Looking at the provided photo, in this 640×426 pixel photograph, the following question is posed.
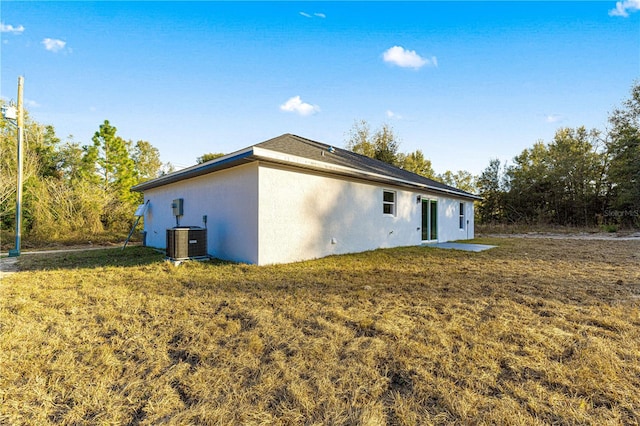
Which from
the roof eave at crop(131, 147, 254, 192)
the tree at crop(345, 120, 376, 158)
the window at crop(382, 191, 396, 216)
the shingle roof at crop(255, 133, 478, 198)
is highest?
→ the tree at crop(345, 120, 376, 158)

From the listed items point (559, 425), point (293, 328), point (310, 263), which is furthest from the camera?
point (310, 263)

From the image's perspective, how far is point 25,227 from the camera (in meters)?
12.6

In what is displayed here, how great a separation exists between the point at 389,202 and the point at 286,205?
421 centimetres

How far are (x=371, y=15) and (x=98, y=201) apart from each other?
588 inches

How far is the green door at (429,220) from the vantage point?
35.4ft

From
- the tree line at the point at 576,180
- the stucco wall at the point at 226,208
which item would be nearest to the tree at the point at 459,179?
the tree line at the point at 576,180

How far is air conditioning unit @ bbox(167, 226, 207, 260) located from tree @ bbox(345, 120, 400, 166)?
19332 millimetres

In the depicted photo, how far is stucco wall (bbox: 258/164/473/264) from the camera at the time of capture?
20.2 feet

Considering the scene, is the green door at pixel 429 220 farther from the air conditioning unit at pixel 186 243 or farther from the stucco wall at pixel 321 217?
the air conditioning unit at pixel 186 243

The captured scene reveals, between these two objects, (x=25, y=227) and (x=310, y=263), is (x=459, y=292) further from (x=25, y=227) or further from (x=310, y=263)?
(x=25, y=227)

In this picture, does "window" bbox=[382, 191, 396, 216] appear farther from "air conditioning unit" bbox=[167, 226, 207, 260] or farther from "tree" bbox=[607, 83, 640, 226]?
"tree" bbox=[607, 83, 640, 226]

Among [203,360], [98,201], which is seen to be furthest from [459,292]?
[98,201]

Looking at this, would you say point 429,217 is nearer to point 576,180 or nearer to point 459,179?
point 576,180

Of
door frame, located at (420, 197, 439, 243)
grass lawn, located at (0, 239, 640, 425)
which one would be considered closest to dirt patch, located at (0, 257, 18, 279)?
grass lawn, located at (0, 239, 640, 425)
